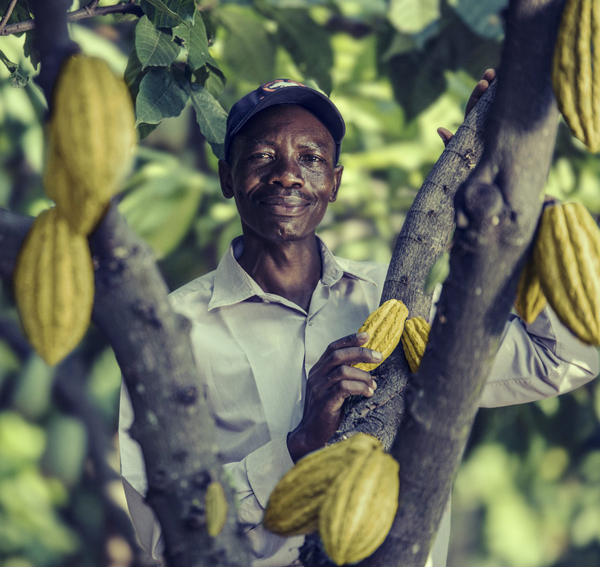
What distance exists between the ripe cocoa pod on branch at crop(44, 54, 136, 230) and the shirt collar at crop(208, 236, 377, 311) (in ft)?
3.26

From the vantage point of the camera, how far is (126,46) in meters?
2.97

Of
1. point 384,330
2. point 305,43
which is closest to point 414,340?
point 384,330

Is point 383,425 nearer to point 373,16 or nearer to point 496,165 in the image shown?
point 496,165

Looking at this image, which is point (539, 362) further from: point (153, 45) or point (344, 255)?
point (344, 255)

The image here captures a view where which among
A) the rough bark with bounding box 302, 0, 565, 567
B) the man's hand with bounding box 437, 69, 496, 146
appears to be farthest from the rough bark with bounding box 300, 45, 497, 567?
the rough bark with bounding box 302, 0, 565, 567

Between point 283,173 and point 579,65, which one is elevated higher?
point 283,173

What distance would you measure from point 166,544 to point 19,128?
2.50 meters

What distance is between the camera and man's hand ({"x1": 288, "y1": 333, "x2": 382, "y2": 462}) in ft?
3.44

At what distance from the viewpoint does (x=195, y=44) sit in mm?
1191

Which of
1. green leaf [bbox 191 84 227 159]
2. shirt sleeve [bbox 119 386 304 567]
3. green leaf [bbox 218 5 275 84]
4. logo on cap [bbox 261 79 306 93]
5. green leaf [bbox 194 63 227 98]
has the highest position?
green leaf [bbox 218 5 275 84]

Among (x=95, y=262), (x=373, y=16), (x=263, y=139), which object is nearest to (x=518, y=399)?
(x=263, y=139)

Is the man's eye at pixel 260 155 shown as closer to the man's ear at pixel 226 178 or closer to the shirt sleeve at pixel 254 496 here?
the man's ear at pixel 226 178

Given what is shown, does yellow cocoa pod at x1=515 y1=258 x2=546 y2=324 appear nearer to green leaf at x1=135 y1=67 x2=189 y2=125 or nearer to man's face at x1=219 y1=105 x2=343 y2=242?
green leaf at x1=135 y1=67 x2=189 y2=125

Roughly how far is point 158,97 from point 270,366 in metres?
0.68
